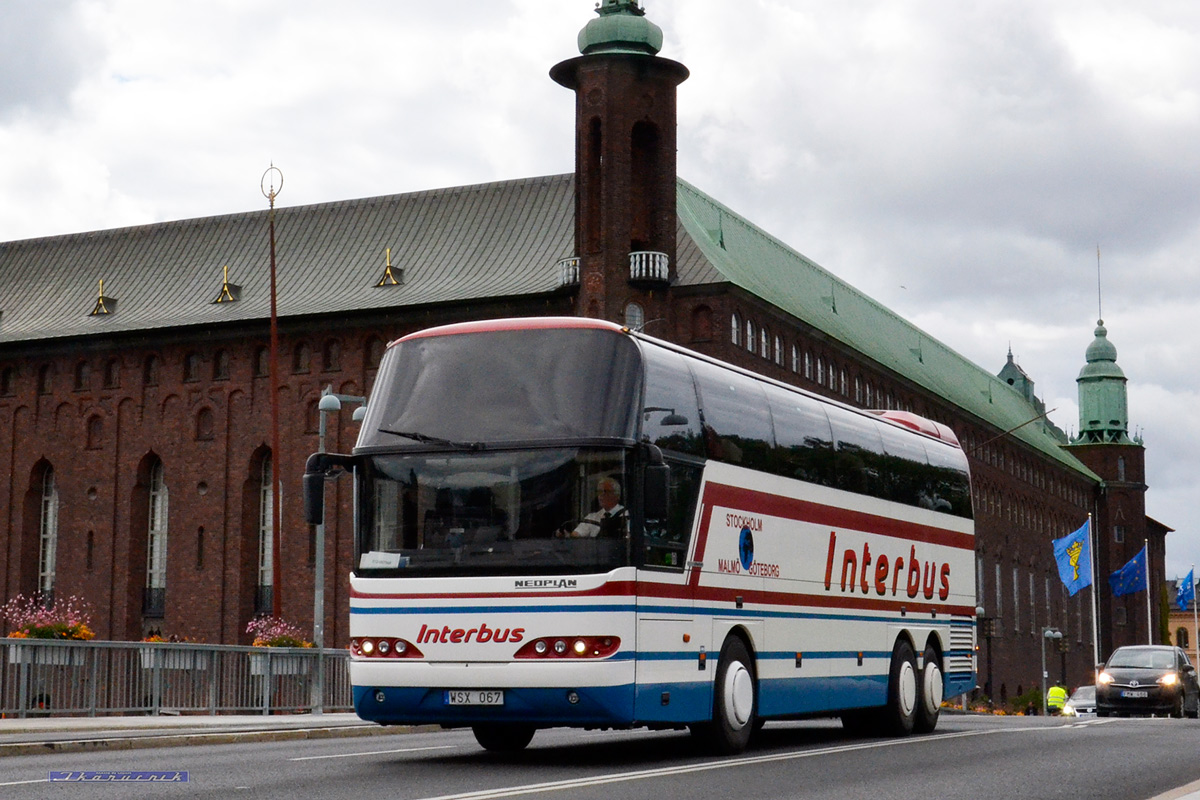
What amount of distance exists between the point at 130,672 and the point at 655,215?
3250cm

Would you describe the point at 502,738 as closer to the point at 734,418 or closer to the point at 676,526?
the point at 676,526

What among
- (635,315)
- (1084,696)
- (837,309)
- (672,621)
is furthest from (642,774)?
(837,309)

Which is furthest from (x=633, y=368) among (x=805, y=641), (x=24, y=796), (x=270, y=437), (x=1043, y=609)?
(x=1043, y=609)

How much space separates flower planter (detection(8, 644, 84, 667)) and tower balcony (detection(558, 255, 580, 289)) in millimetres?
32344

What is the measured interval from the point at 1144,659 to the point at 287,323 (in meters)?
38.5

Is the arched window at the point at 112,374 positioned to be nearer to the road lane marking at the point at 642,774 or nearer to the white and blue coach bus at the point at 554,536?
the road lane marking at the point at 642,774

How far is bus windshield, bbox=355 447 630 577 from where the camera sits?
13.8 meters

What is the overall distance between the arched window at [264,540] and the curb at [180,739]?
4030cm

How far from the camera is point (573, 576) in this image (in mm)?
13711

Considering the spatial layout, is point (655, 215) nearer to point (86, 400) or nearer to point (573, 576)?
point (86, 400)

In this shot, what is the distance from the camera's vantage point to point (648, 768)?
1393cm

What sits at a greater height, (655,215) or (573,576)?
(655,215)

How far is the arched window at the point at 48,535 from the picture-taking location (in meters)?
67.0

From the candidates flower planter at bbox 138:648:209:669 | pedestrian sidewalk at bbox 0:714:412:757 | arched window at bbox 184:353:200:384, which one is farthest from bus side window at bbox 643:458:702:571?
arched window at bbox 184:353:200:384
